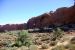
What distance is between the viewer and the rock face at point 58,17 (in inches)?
2213

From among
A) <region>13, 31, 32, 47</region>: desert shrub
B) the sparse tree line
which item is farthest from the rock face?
<region>13, 31, 32, 47</region>: desert shrub

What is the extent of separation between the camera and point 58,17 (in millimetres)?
61562

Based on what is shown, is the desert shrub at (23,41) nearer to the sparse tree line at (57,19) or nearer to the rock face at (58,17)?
the sparse tree line at (57,19)

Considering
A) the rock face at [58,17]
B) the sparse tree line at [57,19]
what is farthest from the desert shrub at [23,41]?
the rock face at [58,17]

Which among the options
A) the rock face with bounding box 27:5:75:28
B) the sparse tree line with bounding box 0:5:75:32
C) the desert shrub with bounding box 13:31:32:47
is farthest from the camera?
the rock face with bounding box 27:5:75:28

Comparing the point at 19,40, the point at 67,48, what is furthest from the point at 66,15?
the point at 67,48

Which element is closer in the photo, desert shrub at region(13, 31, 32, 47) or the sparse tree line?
desert shrub at region(13, 31, 32, 47)

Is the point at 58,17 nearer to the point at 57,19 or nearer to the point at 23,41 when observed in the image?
the point at 57,19

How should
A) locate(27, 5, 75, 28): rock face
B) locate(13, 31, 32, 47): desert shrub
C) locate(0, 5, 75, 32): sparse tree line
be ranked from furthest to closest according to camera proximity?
locate(27, 5, 75, 28): rock face, locate(0, 5, 75, 32): sparse tree line, locate(13, 31, 32, 47): desert shrub

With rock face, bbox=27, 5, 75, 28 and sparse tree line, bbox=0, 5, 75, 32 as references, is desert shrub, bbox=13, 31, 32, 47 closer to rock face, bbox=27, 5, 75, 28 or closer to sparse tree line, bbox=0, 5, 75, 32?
sparse tree line, bbox=0, 5, 75, 32

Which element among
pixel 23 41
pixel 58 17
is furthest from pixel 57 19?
pixel 23 41

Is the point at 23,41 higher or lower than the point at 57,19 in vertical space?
lower

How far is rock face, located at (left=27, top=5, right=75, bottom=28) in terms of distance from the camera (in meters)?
56.2

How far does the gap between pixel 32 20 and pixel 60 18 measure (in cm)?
2005
